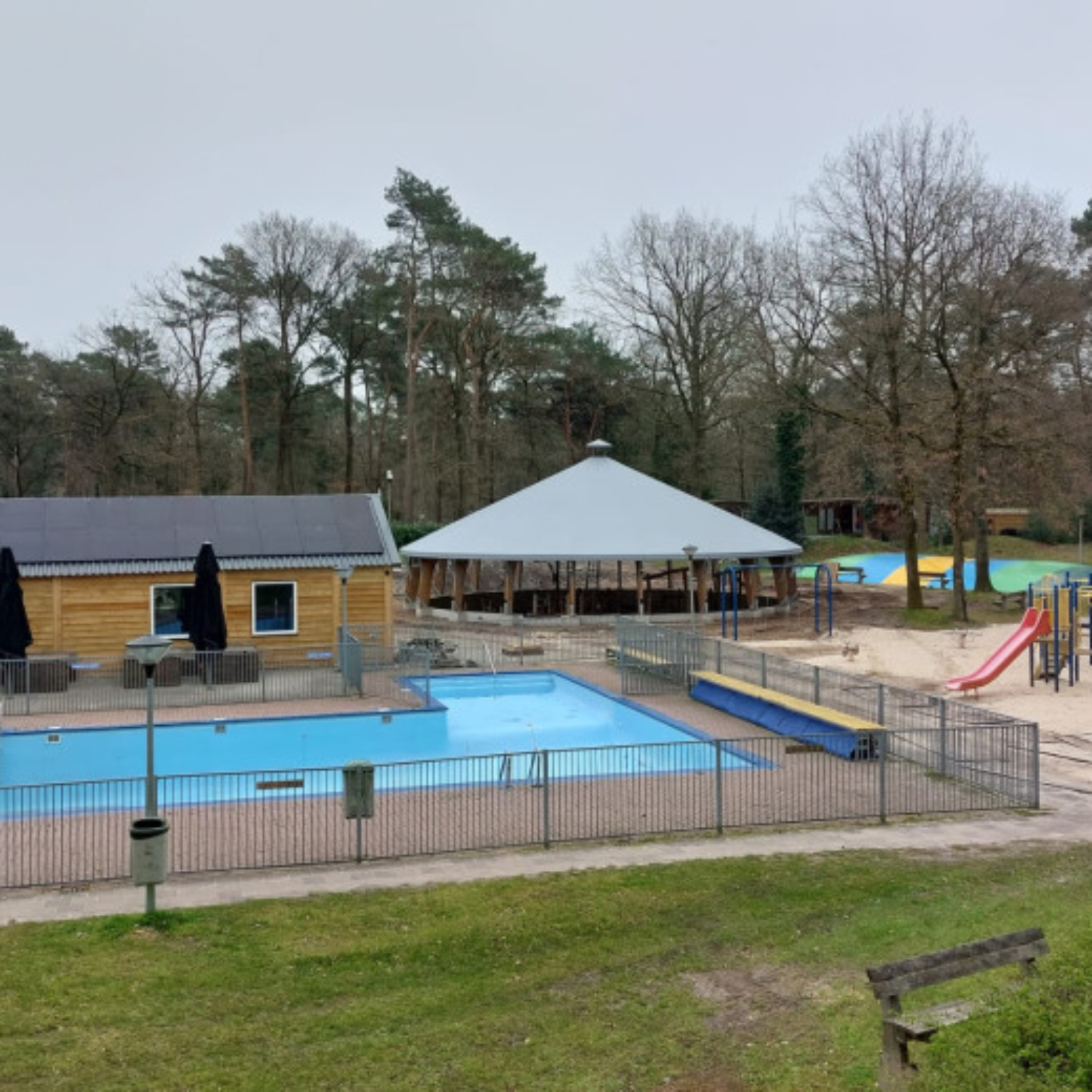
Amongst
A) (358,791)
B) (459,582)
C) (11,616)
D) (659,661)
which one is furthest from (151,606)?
(358,791)

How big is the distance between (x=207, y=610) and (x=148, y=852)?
1391 cm

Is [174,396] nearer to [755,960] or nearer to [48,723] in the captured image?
[48,723]

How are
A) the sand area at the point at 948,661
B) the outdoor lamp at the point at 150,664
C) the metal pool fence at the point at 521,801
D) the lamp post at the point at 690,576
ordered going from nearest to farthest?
the outdoor lamp at the point at 150,664 < the metal pool fence at the point at 521,801 < the sand area at the point at 948,661 < the lamp post at the point at 690,576

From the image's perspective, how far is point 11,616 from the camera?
891 inches

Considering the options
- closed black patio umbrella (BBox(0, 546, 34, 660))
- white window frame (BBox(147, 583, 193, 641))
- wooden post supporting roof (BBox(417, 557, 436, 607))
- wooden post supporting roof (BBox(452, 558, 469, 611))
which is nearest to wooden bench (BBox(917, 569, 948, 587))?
wooden post supporting roof (BBox(452, 558, 469, 611))

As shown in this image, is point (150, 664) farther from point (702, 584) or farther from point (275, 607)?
point (702, 584)

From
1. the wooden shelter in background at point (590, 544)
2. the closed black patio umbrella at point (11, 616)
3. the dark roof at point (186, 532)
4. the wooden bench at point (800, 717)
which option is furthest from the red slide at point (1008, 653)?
the closed black patio umbrella at point (11, 616)

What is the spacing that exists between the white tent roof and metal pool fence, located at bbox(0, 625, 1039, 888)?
58.4 ft

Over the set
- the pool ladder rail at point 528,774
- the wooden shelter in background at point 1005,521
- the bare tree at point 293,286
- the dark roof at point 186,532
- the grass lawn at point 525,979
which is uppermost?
the bare tree at point 293,286

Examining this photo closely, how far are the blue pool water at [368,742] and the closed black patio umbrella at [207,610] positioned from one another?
3816 mm

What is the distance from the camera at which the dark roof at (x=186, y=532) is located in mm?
25141

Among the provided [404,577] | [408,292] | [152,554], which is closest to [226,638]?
[152,554]

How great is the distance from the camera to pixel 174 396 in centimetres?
5316

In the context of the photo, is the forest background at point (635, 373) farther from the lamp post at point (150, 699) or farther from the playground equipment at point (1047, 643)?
the lamp post at point (150, 699)
